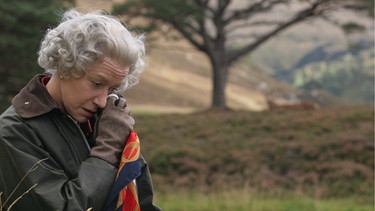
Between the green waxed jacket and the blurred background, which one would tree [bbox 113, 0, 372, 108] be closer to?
the blurred background

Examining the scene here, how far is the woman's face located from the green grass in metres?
6.79

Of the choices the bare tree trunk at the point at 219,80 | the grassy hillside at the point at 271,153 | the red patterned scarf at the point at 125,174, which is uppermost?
the bare tree trunk at the point at 219,80

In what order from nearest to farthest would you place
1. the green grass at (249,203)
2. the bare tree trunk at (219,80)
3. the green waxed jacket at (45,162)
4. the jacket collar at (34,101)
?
the green waxed jacket at (45,162) < the jacket collar at (34,101) < the green grass at (249,203) < the bare tree trunk at (219,80)

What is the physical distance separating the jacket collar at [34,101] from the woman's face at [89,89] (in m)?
0.06

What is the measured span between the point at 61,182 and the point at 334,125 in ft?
45.1

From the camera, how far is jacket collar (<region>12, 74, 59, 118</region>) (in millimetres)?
2365

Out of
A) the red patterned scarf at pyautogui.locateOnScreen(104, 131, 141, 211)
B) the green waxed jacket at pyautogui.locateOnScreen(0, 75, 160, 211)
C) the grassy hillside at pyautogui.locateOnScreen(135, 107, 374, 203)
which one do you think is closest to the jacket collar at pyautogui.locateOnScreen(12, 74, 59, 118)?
the green waxed jacket at pyautogui.locateOnScreen(0, 75, 160, 211)

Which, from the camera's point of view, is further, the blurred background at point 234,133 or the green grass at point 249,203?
the blurred background at point 234,133

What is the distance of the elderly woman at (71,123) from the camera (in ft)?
7.43

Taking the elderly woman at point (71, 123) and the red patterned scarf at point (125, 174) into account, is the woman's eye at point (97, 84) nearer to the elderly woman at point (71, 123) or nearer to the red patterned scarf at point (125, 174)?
the elderly woman at point (71, 123)

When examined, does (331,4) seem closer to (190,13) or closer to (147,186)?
(190,13)

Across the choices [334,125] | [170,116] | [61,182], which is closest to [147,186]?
[61,182]

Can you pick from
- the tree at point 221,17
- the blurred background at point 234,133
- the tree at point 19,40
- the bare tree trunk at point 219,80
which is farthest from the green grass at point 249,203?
the bare tree trunk at point 219,80

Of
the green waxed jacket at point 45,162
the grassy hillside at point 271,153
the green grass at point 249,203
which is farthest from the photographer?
the grassy hillside at point 271,153
